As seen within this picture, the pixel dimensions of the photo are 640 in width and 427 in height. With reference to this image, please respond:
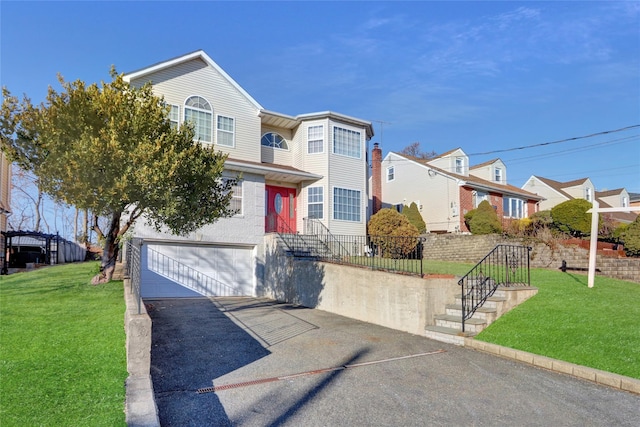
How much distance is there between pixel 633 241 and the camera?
15.5m

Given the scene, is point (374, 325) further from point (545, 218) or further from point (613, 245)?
point (545, 218)

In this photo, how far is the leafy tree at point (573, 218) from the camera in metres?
21.3

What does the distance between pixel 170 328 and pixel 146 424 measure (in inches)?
221

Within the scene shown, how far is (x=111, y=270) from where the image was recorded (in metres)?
10.7

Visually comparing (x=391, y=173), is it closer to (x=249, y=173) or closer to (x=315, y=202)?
(x=315, y=202)

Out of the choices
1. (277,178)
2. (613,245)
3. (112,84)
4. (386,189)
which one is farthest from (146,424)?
(386,189)

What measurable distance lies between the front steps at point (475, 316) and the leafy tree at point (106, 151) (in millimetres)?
5939

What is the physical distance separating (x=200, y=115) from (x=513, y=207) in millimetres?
22674

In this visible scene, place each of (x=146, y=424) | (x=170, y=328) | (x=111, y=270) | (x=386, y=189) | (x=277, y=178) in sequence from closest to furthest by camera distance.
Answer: (x=146, y=424) → (x=170, y=328) → (x=111, y=270) → (x=277, y=178) → (x=386, y=189)

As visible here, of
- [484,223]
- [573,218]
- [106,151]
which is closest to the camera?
[106,151]

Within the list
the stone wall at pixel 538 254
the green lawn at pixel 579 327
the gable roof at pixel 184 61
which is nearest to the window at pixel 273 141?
the gable roof at pixel 184 61

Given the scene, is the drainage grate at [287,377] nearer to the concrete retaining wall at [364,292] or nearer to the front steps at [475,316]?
the front steps at [475,316]

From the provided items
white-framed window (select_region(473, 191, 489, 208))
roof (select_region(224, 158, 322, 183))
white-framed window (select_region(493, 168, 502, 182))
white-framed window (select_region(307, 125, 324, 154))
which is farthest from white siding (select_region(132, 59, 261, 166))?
white-framed window (select_region(493, 168, 502, 182))

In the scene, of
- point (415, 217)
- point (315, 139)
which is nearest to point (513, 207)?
point (415, 217)
